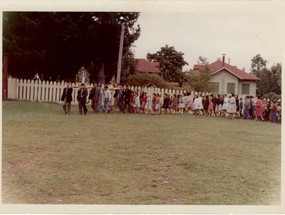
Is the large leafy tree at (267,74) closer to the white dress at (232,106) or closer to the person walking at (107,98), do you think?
the white dress at (232,106)

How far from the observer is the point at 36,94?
5746 millimetres

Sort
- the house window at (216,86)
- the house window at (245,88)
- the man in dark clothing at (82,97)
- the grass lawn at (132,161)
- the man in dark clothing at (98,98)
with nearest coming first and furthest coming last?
1. the grass lawn at (132,161)
2. the house window at (245,88)
3. the house window at (216,86)
4. the man in dark clothing at (98,98)
5. the man in dark clothing at (82,97)

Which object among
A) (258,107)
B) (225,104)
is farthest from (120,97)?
(258,107)

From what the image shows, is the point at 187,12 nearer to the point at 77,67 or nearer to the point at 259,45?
the point at 259,45

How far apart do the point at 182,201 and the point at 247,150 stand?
41.6 inches

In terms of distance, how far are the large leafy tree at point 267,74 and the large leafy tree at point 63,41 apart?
4.45 ft

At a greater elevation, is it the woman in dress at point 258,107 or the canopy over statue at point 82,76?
the canopy over statue at point 82,76

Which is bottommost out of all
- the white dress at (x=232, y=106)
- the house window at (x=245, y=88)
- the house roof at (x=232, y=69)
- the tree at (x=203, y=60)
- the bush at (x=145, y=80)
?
the white dress at (x=232, y=106)

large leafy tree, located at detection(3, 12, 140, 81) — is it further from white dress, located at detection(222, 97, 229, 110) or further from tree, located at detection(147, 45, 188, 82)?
white dress, located at detection(222, 97, 229, 110)

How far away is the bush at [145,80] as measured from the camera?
5699mm

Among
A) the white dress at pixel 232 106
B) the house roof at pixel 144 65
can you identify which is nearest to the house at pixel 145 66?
the house roof at pixel 144 65

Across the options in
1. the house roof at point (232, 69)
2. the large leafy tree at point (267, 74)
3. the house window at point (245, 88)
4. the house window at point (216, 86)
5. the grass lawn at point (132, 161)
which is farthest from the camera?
the house window at point (216, 86)

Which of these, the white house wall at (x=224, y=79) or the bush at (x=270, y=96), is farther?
the white house wall at (x=224, y=79)

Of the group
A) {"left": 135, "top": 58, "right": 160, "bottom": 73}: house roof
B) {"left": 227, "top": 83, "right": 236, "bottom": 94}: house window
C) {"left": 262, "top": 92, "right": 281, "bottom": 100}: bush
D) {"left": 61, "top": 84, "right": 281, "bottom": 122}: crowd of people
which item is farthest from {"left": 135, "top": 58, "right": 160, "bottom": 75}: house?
{"left": 262, "top": 92, "right": 281, "bottom": 100}: bush
